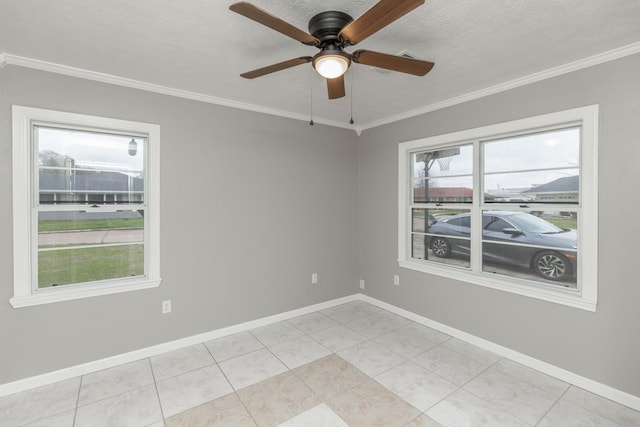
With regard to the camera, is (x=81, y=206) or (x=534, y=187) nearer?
(x=81, y=206)

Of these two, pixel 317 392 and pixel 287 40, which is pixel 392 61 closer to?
pixel 287 40

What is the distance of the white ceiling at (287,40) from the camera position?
1722mm

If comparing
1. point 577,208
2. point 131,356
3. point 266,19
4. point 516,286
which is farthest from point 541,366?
point 131,356

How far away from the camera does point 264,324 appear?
3566 millimetres

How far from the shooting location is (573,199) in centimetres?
253

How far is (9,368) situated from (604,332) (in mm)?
4593

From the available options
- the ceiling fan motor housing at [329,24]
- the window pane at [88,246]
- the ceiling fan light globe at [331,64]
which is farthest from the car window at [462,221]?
the window pane at [88,246]

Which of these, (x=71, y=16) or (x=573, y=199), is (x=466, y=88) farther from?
(x=71, y=16)

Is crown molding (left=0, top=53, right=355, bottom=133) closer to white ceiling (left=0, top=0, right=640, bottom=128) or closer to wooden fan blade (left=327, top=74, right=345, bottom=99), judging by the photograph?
white ceiling (left=0, top=0, right=640, bottom=128)

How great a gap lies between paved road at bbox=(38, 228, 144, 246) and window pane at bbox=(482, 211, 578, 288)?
11.5 feet

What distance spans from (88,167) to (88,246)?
71cm

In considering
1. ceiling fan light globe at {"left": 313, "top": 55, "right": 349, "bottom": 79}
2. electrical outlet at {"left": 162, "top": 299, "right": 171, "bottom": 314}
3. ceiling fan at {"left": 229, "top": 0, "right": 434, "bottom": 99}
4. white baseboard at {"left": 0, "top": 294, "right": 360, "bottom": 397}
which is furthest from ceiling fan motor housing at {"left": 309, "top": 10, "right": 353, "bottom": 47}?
white baseboard at {"left": 0, "top": 294, "right": 360, "bottom": 397}

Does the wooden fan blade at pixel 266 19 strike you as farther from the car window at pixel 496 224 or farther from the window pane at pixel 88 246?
the car window at pixel 496 224

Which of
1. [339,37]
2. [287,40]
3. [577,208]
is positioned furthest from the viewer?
[577,208]
